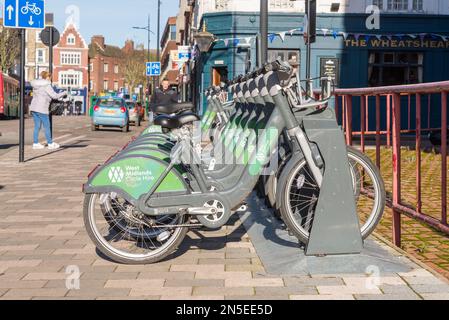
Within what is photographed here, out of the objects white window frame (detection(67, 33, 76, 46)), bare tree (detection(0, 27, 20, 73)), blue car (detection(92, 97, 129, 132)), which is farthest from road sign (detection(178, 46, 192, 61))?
white window frame (detection(67, 33, 76, 46))

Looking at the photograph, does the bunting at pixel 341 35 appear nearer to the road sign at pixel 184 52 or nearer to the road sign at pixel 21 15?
the road sign at pixel 184 52

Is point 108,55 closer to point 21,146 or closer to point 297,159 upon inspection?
point 21,146

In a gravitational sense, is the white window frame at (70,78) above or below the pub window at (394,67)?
above

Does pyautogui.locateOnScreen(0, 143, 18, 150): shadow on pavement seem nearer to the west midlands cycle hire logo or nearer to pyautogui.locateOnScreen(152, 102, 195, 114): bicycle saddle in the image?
pyautogui.locateOnScreen(152, 102, 195, 114): bicycle saddle

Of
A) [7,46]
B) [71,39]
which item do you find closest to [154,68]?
[7,46]

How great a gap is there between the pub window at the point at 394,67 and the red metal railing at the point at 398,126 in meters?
18.8

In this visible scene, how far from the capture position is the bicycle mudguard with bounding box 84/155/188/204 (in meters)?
4.75

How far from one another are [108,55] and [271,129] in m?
121

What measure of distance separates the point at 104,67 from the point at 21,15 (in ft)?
366

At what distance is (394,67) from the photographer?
25906 mm

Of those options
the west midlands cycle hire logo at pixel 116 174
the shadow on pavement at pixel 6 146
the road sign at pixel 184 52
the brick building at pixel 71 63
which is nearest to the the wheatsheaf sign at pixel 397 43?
the road sign at pixel 184 52

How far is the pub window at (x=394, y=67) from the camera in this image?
25812 millimetres

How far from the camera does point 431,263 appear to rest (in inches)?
199
